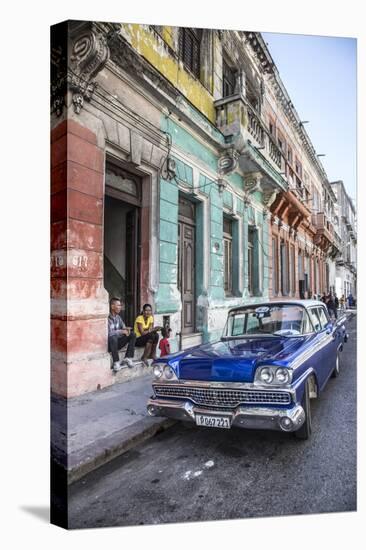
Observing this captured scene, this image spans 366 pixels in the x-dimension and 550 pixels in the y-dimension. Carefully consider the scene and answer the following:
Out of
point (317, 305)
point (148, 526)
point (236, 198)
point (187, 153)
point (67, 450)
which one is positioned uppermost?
point (187, 153)

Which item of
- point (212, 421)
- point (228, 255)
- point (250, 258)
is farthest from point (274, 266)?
point (212, 421)

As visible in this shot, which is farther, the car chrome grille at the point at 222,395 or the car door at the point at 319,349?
the car door at the point at 319,349

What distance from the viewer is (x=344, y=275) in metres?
4.11

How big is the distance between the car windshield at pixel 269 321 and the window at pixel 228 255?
0.29 meters

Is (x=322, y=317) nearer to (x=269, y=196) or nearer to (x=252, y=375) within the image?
(x=269, y=196)

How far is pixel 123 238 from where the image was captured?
3217mm

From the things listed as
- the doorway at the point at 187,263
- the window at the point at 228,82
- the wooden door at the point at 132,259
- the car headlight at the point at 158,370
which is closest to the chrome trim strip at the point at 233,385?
the car headlight at the point at 158,370

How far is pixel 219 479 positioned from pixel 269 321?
154 cm

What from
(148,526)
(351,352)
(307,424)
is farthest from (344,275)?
(148,526)

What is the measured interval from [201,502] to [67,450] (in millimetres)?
991

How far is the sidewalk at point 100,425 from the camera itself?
8.48ft

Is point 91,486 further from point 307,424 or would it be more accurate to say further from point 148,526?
point 307,424

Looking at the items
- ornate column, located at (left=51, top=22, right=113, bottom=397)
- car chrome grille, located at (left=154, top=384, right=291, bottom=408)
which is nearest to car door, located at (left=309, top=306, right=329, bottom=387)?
car chrome grille, located at (left=154, top=384, right=291, bottom=408)

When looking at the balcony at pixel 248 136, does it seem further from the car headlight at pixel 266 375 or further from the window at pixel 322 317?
the car headlight at pixel 266 375
